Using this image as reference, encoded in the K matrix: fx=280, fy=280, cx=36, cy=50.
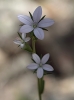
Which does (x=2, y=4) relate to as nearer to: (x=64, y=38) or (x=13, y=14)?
(x=13, y=14)

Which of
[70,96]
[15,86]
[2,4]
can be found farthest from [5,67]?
[2,4]

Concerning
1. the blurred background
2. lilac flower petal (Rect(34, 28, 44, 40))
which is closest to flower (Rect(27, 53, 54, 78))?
lilac flower petal (Rect(34, 28, 44, 40))

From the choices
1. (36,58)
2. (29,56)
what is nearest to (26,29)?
(36,58)

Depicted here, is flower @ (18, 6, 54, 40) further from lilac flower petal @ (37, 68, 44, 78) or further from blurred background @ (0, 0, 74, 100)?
blurred background @ (0, 0, 74, 100)

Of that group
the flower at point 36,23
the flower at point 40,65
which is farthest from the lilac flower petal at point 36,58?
the flower at point 36,23

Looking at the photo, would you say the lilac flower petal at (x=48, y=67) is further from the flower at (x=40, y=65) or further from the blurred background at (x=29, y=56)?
the blurred background at (x=29, y=56)

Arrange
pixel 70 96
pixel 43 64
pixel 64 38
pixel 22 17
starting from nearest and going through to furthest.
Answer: pixel 22 17, pixel 43 64, pixel 70 96, pixel 64 38

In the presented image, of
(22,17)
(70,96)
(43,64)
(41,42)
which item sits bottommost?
(70,96)

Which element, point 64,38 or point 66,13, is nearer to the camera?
point 64,38
